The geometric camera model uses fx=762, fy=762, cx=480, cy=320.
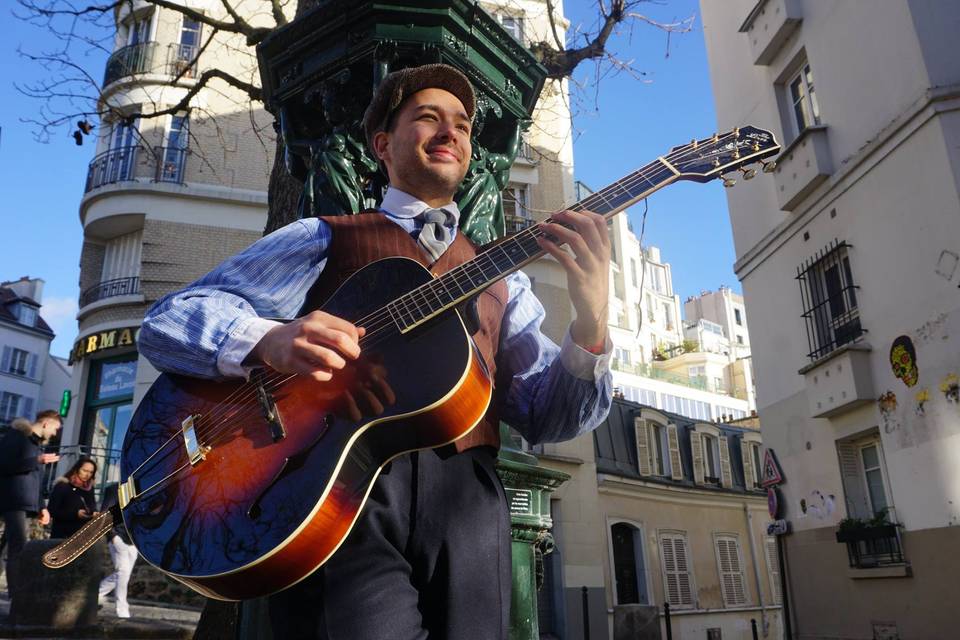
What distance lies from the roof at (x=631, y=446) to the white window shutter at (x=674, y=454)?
0.22 metres

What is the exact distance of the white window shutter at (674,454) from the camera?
2222cm

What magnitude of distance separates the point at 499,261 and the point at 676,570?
21.7m

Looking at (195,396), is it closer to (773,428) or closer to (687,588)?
(773,428)

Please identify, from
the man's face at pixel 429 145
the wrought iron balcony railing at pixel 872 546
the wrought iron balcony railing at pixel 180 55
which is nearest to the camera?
the man's face at pixel 429 145

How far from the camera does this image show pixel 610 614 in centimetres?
1830

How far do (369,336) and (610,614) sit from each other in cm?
1840

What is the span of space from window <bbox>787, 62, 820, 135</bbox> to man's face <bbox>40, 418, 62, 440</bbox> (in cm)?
1121

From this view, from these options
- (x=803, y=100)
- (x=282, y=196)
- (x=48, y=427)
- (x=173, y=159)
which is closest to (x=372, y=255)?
(x=282, y=196)

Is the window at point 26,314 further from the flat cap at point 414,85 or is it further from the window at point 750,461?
the flat cap at point 414,85

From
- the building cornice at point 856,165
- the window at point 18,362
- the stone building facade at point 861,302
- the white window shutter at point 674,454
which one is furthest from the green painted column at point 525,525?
the window at point 18,362

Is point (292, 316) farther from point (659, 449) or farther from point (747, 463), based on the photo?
point (747, 463)

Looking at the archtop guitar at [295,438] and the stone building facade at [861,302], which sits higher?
the stone building facade at [861,302]

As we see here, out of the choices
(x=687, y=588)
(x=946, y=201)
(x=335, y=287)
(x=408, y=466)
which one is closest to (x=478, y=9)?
(x=335, y=287)

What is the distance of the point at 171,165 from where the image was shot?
18312mm
